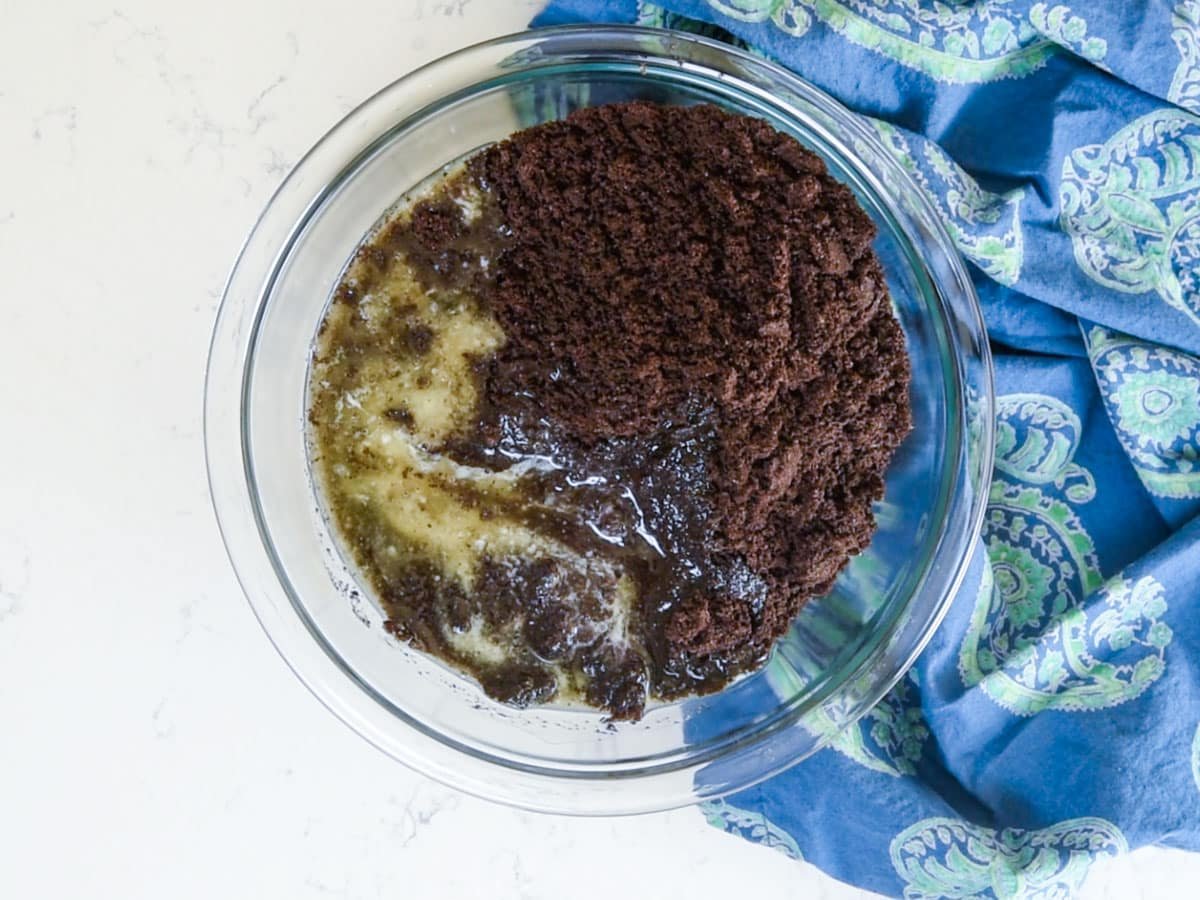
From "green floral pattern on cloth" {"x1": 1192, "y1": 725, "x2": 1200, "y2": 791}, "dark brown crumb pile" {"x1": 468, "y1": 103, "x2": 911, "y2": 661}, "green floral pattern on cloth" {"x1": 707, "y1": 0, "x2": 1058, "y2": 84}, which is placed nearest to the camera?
"dark brown crumb pile" {"x1": 468, "y1": 103, "x2": 911, "y2": 661}

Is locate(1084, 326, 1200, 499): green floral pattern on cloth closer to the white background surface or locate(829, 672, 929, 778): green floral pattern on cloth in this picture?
locate(829, 672, 929, 778): green floral pattern on cloth

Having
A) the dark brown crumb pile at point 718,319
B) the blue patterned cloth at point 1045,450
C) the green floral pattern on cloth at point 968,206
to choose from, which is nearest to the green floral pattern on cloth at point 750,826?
the blue patterned cloth at point 1045,450

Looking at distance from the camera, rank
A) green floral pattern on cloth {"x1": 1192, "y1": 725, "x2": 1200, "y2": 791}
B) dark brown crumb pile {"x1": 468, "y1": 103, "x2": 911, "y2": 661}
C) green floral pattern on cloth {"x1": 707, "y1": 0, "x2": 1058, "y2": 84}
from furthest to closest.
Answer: green floral pattern on cloth {"x1": 1192, "y1": 725, "x2": 1200, "y2": 791} → green floral pattern on cloth {"x1": 707, "y1": 0, "x2": 1058, "y2": 84} → dark brown crumb pile {"x1": 468, "y1": 103, "x2": 911, "y2": 661}

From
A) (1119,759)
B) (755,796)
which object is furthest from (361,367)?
(1119,759)

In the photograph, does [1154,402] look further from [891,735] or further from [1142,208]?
[891,735]

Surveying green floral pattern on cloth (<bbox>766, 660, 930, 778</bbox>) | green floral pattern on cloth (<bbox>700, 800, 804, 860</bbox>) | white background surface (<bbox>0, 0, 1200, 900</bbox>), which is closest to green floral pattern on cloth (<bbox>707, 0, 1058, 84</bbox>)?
white background surface (<bbox>0, 0, 1200, 900</bbox>)

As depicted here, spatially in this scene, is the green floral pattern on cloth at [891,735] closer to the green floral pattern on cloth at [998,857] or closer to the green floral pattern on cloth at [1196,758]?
the green floral pattern on cloth at [998,857]
